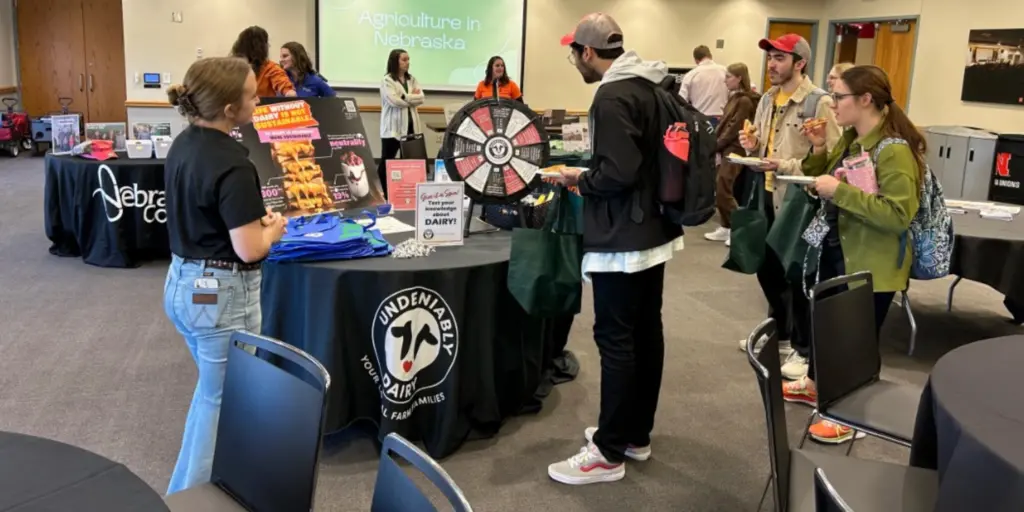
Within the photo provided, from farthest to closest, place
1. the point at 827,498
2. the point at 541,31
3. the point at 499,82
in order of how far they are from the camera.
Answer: the point at 541,31 < the point at 499,82 < the point at 827,498

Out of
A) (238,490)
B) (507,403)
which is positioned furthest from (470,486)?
(238,490)

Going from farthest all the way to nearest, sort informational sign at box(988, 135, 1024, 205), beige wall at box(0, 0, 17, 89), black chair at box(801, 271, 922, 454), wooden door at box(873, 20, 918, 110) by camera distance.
A: beige wall at box(0, 0, 17, 89)
wooden door at box(873, 20, 918, 110)
informational sign at box(988, 135, 1024, 205)
black chair at box(801, 271, 922, 454)

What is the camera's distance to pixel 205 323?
7.11 ft

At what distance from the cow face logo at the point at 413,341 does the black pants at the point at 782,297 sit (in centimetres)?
171

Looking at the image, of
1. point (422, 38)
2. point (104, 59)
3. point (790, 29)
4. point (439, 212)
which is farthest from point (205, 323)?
point (104, 59)

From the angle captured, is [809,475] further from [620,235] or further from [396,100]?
[396,100]

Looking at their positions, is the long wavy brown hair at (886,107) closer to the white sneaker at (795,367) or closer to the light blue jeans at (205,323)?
the white sneaker at (795,367)

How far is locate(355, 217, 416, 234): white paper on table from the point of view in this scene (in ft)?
10.7

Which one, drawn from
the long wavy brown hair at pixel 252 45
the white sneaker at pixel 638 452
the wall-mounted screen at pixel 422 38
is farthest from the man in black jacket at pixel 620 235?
the wall-mounted screen at pixel 422 38

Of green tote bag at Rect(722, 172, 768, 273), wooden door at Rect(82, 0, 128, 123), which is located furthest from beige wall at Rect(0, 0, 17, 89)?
green tote bag at Rect(722, 172, 768, 273)

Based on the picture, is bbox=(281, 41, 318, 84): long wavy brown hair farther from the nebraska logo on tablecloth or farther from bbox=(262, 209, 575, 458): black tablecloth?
the nebraska logo on tablecloth

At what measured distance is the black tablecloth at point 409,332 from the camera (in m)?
2.71

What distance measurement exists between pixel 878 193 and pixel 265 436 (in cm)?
224

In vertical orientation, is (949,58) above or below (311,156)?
above
